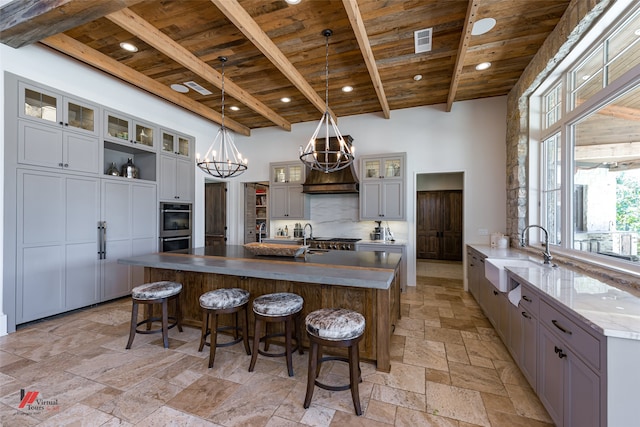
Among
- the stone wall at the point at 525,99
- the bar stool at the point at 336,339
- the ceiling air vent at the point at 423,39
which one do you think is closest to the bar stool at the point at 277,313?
the bar stool at the point at 336,339

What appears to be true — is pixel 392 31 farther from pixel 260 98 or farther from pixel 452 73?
pixel 260 98

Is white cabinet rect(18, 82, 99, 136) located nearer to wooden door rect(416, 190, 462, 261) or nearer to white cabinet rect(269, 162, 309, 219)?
white cabinet rect(269, 162, 309, 219)

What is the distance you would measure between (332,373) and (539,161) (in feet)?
12.9

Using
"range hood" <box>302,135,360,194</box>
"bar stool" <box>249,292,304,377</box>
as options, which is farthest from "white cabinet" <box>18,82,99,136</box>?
"bar stool" <box>249,292,304,377</box>

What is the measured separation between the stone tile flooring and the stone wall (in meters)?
1.96

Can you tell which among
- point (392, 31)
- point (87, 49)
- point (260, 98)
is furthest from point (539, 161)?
point (87, 49)

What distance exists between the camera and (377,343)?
231cm

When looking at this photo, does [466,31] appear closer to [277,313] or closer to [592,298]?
[592,298]

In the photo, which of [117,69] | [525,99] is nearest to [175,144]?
[117,69]

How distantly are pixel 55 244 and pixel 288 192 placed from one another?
360cm

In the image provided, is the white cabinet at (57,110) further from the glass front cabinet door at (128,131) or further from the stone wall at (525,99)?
the stone wall at (525,99)

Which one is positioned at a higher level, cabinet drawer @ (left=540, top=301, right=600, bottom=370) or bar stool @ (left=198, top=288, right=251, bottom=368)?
cabinet drawer @ (left=540, top=301, right=600, bottom=370)

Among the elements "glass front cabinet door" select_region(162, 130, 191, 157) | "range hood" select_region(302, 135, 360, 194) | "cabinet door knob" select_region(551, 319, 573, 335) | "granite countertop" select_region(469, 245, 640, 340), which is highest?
"glass front cabinet door" select_region(162, 130, 191, 157)

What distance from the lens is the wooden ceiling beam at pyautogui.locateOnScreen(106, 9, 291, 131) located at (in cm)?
260
